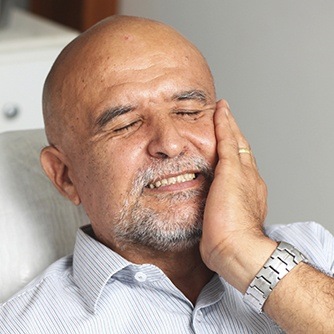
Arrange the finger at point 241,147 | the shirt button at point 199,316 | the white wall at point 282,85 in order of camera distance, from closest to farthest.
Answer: the shirt button at point 199,316 < the finger at point 241,147 < the white wall at point 282,85

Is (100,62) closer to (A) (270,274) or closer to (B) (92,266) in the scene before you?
(B) (92,266)

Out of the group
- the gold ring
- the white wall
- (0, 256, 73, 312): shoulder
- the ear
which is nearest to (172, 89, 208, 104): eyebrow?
the gold ring

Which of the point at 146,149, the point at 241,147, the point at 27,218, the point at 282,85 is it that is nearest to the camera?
the point at 146,149

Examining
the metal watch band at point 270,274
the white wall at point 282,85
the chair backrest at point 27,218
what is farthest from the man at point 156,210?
the white wall at point 282,85

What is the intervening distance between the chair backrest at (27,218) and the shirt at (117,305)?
0.51ft

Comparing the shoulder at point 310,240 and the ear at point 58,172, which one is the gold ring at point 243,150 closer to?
the shoulder at point 310,240

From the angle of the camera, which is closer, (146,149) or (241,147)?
(146,149)

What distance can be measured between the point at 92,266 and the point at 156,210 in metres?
0.15

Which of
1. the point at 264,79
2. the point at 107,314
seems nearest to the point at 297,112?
the point at 264,79

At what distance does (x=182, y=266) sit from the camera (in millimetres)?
1550

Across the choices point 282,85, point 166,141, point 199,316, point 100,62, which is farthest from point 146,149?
point 282,85

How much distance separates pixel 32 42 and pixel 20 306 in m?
1.36

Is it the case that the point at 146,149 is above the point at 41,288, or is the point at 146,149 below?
above

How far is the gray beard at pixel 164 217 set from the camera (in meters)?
1.46
